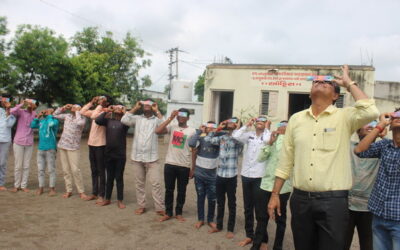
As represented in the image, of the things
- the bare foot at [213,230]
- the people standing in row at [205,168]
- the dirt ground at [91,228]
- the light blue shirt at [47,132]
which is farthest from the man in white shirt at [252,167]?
the light blue shirt at [47,132]

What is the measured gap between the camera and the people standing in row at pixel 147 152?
5.81 metres

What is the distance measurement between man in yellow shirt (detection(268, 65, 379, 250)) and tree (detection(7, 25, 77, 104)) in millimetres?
14673

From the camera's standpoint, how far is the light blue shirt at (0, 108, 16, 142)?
686 cm

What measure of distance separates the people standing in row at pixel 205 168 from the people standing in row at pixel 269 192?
40.6 inches

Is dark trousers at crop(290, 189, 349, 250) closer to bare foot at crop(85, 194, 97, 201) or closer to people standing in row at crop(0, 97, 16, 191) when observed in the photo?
bare foot at crop(85, 194, 97, 201)

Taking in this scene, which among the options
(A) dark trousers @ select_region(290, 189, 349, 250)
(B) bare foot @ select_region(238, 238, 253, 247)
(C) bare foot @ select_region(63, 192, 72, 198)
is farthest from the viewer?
(C) bare foot @ select_region(63, 192, 72, 198)

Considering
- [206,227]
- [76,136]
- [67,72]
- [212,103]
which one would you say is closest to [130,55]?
[67,72]

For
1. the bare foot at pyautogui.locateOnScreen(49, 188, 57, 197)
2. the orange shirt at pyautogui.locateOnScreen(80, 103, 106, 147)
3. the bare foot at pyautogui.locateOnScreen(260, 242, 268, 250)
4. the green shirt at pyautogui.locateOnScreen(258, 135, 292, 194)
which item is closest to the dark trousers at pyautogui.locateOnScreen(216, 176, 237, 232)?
the bare foot at pyautogui.locateOnScreen(260, 242, 268, 250)

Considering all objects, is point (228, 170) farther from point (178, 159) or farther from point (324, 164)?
point (324, 164)

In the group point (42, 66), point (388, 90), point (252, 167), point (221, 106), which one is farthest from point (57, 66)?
point (388, 90)

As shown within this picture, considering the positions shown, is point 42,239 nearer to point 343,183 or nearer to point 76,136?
point 76,136

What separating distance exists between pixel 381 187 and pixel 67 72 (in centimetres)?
1690

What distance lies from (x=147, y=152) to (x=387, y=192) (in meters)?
3.95

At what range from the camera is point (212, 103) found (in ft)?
54.6
